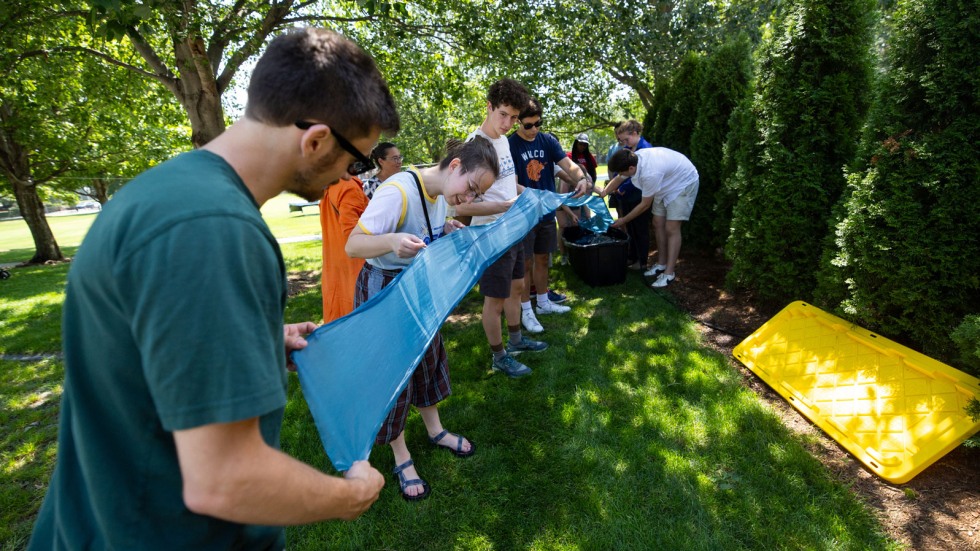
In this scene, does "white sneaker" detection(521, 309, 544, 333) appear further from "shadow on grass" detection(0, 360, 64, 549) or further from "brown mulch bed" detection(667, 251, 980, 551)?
"shadow on grass" detection(0, 360, 64, 549)

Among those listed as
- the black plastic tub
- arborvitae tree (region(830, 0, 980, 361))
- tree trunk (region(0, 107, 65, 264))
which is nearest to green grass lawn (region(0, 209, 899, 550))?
arborvitae tree (region(830, 0, 980, 361))

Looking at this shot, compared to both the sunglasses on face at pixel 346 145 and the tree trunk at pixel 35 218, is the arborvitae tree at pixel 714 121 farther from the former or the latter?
the tree trunk at pixel 35 218

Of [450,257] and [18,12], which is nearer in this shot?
[450,257]

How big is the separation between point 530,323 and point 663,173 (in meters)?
2.69

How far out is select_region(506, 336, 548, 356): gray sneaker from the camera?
182 inches

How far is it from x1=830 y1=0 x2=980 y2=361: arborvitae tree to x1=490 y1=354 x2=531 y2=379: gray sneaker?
Result: 2.53 m

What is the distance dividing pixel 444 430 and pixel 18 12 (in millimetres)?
7710

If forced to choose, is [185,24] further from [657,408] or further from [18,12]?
[657,408]

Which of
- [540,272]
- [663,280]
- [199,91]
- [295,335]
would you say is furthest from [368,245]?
[199,91]

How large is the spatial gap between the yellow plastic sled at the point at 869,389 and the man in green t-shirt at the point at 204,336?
10.3 feet

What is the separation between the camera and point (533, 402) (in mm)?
3689

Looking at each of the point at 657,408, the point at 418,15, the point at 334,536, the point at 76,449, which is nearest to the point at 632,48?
the point at 418,15

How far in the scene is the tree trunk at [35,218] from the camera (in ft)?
43.7

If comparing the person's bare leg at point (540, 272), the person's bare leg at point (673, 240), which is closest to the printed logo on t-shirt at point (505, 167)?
the person's bare leg at point (540, 272)
